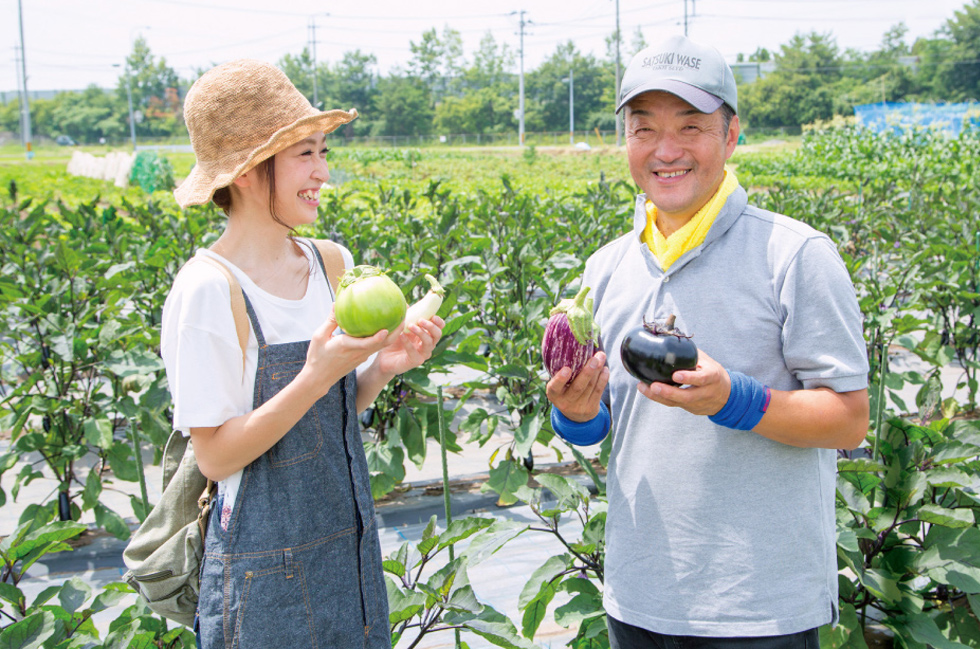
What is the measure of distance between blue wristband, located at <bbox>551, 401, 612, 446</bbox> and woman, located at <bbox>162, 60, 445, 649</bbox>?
0.29m

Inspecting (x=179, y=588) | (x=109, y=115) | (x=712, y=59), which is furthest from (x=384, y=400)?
(x=109, y=115)

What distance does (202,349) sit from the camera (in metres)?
1.20

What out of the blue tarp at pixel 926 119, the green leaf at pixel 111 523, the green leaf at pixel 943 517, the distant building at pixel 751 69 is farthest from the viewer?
the distant building at pixel 751 69

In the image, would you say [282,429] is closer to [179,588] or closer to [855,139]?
[179,588]

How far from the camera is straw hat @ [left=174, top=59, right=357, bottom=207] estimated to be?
1336 millimetres

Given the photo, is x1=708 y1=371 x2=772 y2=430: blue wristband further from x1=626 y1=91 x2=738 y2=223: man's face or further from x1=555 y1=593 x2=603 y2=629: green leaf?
x1=555 y1=593 x2=603 y2=629: green leaf

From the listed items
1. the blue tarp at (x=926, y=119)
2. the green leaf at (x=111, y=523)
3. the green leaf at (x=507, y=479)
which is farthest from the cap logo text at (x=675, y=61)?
the blue tarp at (x=926, y=119)

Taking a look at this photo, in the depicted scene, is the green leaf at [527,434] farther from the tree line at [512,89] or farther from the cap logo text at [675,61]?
the tree line at [512,89]

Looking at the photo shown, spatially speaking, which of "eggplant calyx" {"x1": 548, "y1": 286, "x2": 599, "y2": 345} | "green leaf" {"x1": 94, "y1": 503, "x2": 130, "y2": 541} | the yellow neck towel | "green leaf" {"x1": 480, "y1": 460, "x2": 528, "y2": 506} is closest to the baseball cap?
the yellow neck towel

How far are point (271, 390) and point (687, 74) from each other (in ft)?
2.76

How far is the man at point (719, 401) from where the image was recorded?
1207mm

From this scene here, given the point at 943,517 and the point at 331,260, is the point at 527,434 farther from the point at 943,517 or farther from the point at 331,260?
the point at 331,260

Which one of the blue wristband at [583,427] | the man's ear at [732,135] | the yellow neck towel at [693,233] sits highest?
the man's ear at [732,135]

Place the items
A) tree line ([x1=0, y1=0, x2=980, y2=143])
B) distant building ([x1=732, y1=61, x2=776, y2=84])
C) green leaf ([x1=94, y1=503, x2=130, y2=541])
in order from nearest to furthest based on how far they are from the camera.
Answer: green leaf ([x1=94, y1=503, x2=130, y2=541]), tree line ([x1=0, y1=0, x2=980, y2=143]), distant building ([x1=732, y1=61, x2=776, y2=84])
